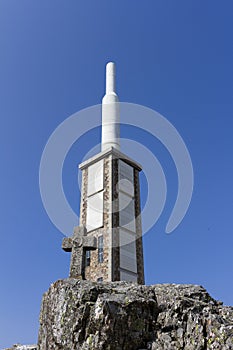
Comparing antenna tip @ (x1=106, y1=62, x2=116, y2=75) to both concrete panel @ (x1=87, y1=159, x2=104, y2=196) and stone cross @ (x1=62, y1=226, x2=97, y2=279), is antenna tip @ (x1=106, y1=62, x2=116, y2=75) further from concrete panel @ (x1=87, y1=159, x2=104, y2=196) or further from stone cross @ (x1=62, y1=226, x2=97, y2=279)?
stone cross @ (x1=62, y1=226, x2=97, y2=279)

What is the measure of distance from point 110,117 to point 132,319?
100 feet

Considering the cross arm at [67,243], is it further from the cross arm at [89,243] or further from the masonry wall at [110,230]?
the masonry wall at [110,230]

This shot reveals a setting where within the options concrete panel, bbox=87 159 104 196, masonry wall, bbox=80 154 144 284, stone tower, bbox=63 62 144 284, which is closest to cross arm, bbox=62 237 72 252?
stone tower, bbox=63 62 144 284

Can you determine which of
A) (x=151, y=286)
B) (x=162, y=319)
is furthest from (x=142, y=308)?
(x=151, y=286)

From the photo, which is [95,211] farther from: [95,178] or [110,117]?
[110,117]

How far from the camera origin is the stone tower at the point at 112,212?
93.2 feet

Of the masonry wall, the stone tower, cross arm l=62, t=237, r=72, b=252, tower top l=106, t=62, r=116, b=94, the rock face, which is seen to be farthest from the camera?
tower top l=106, t=62, r=116, b=94

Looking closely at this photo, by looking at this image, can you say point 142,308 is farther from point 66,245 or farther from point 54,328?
point 66,245

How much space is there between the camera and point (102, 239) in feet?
96.0

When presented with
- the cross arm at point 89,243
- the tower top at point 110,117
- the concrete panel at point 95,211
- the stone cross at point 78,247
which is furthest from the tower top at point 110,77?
the cross arm at point 89,243

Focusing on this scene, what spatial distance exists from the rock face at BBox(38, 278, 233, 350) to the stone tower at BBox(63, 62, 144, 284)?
1717 centimetres

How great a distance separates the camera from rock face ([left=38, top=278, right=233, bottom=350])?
768 cm

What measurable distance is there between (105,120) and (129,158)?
5.64m

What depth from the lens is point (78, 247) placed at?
12.9 meters
